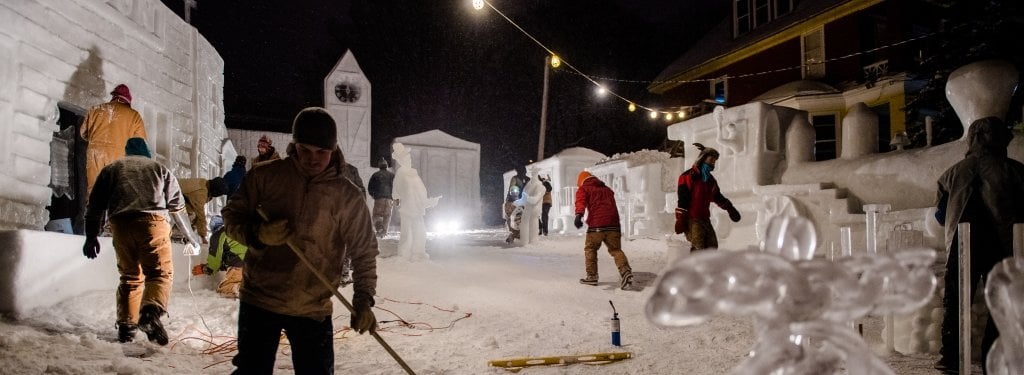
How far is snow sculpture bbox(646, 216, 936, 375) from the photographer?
0.87 meters

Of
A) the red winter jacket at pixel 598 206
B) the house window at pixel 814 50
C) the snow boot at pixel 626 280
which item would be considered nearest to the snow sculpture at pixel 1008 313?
the snow boot at pixel 626 280

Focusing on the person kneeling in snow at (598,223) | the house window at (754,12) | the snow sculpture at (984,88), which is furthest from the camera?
the house window at (754,12)

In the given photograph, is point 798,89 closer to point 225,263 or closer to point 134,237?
point 225,263

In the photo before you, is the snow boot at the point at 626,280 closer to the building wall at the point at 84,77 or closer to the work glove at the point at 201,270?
the work glove at the point at 201,270

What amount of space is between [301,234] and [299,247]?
2.8 inches

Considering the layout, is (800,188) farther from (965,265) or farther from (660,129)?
(660,129)

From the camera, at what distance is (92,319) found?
5102mm

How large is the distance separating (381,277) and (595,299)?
3.48m

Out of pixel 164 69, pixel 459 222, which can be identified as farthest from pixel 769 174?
pixel 459 222

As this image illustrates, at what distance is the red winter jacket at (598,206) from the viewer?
8.34 metres

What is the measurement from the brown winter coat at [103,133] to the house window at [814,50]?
18.8 meters

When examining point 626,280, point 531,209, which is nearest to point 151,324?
point 626,280

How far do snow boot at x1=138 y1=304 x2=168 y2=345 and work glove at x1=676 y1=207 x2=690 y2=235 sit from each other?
614 centimetres

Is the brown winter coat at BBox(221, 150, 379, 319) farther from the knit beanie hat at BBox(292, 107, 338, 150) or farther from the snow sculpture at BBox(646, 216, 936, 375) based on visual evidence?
the snow sculpture at BBox(646, 216, 936, 375)
